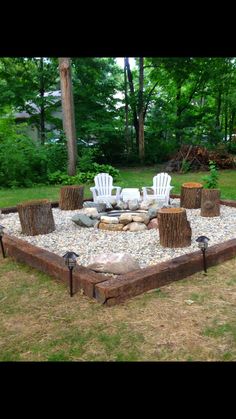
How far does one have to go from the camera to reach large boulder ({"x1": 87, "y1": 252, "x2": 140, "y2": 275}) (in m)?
3.52

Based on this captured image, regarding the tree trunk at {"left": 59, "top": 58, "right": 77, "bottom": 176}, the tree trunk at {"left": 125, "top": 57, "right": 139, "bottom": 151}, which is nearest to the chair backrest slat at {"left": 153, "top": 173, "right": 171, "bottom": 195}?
the tree trunk at {"left": 59, "top": 58, "right": 77, "bottom": 176}

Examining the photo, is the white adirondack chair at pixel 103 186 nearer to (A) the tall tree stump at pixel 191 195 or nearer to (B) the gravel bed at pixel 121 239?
(B) the gravel bed at pixel 121 239

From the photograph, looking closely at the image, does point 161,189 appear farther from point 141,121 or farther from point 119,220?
point 141,121

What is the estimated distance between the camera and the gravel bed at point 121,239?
13.5ft

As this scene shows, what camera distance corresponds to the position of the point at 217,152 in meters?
12.4

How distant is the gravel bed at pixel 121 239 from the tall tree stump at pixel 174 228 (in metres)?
0.09

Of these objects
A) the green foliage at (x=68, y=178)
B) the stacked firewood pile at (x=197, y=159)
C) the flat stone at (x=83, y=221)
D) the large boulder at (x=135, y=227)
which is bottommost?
the large boulder at (x=135, y=227)

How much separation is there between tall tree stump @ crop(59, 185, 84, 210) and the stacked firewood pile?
231 inches

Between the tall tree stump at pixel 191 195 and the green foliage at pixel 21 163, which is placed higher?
the green foliage at pixel 21 163

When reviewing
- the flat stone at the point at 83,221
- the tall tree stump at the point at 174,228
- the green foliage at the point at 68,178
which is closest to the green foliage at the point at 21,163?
the green foliage at the point at 68,178

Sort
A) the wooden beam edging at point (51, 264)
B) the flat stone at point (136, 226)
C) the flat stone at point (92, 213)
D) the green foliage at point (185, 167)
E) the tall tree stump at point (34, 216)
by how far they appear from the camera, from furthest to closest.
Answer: the green foliage at point (185, 167) < the flat stone at point (92, 213) < the flat stone at point (136, 226) < the tall tree stump at point (34, 216) < the wooden beam edging at point (51, 264)

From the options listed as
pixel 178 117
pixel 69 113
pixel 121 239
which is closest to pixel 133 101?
pixel 178 117
